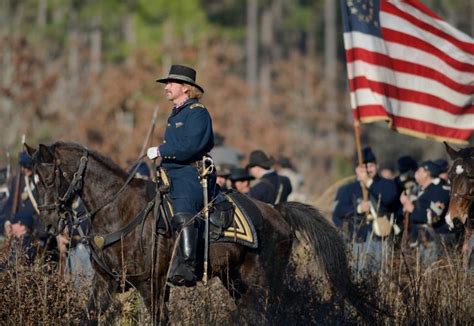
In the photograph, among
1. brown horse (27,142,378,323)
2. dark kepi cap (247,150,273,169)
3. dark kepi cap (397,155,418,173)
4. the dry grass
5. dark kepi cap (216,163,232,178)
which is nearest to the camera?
the dry grass

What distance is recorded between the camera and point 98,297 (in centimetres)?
1046

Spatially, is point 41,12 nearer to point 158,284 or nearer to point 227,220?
point 227,220

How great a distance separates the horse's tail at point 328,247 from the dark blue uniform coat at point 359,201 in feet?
4.90

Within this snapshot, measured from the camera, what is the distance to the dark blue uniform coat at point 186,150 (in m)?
10.4

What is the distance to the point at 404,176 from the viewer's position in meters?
16.0

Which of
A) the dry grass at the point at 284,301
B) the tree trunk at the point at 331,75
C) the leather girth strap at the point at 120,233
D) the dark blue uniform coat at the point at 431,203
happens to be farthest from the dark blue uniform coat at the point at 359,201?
the tree trunk at the point at 331,75

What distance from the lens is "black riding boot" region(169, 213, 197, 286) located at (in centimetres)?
1024

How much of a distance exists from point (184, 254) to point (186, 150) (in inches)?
38.9

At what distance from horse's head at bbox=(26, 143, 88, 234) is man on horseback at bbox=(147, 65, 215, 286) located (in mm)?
820

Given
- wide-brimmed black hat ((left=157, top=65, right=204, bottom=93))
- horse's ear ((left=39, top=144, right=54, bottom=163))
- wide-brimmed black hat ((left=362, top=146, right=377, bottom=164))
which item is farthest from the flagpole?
horse's ear ((left=39, top=144, right=54, bottom=163))

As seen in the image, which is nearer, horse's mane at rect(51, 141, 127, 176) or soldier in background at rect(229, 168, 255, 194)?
horse's mane at rect(51, 141, 127, 176)

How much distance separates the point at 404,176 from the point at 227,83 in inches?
999

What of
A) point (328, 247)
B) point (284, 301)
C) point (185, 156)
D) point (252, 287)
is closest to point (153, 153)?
point (185, 156)

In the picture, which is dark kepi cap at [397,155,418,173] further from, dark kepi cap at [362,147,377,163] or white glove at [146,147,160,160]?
white glove at [146,147,160,160]
